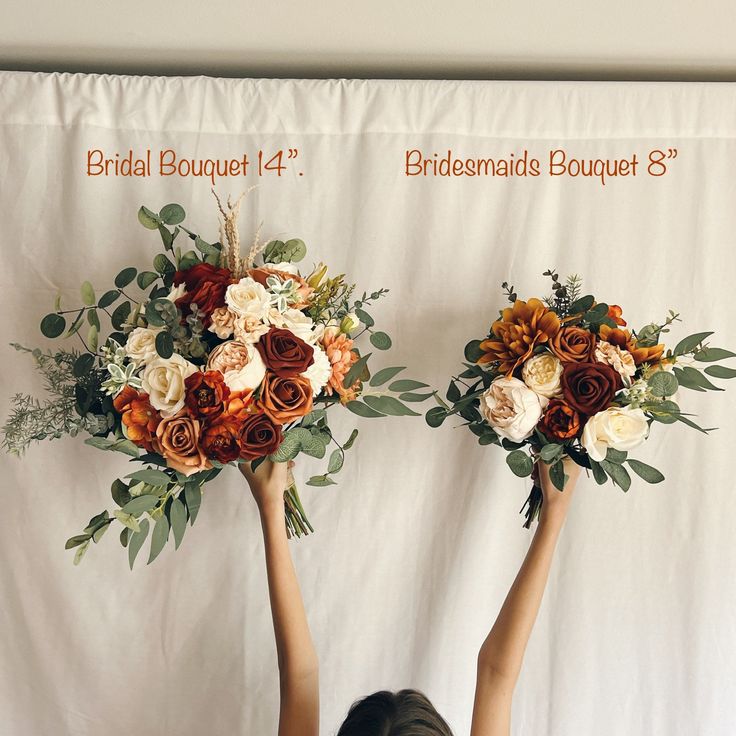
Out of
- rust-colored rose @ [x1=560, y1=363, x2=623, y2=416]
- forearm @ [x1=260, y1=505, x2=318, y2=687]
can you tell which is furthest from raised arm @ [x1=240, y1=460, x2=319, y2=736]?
rust-colored rose @ [x1=560, y1=363, x2=623, y2=416]

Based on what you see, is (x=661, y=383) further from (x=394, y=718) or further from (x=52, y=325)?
(x=52, y=325)

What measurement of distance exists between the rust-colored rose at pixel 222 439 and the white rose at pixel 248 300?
0.16 meters

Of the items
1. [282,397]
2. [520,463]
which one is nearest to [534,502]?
[520,463]

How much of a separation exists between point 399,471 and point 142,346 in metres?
0.57

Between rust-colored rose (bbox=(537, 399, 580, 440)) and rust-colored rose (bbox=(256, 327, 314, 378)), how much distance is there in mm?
383

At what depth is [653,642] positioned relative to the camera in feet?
4.45

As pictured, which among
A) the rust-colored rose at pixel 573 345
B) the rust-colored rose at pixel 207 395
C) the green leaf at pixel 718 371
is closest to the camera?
the rust-colored rose at pixel 207 395

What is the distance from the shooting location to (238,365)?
0.97m

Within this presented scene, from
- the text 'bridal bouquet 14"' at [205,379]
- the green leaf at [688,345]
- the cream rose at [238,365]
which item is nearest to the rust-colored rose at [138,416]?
the text 'bridal bouquet 14"' at [205,379]

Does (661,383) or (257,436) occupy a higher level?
(661,383)

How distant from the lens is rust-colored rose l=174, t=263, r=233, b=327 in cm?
102

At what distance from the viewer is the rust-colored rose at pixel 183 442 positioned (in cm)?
95

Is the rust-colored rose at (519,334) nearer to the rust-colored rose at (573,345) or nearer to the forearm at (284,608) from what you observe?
the rust-colored rose at (573,345)

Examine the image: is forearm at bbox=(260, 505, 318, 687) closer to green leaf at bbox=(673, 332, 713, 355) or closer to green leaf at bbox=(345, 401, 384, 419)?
green leaf at bbox=(345, 401, 384, 419)
